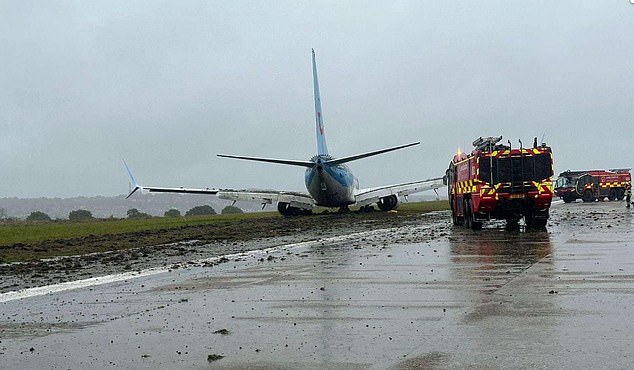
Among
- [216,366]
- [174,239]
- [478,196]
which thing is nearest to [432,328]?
[216,366]

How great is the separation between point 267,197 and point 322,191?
560 centimetres

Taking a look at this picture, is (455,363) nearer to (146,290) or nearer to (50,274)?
(146,290)

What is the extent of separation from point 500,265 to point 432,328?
7.74 meters

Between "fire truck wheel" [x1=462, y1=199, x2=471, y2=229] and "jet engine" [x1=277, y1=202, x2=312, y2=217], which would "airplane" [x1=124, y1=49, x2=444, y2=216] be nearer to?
"jet engine" [x1=277, y1=202, x2=312, y2=217]

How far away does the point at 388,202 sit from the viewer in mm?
60156

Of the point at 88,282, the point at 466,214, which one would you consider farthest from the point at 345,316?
the point at 466,214

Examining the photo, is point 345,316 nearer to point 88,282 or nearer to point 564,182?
point 88,282

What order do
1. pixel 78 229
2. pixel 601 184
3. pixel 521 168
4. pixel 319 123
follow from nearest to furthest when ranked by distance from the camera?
1. pixel 521 168
2. pixel 78 229
3. pixel 319 123
4. pixel 601 184

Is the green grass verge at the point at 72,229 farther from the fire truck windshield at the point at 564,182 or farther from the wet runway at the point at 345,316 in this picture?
the fire truck windshield at the point at 564,182

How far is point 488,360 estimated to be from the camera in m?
7.60

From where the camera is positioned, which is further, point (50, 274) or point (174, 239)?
point (174, 239)

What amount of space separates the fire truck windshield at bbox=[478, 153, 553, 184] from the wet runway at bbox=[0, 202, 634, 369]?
10058 millimetres

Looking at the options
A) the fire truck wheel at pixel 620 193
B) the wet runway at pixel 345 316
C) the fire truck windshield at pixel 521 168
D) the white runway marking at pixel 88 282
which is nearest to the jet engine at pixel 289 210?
the fire truck wheel at pixel 620 193

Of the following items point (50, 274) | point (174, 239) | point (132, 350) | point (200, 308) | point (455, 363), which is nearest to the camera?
point (455, 363)
